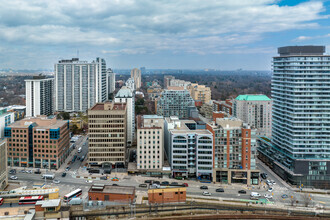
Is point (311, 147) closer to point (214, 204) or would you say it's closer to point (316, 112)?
point (316, 112)

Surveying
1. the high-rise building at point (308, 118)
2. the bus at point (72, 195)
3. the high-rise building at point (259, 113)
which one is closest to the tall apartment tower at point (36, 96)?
the bus at point (72, 195)

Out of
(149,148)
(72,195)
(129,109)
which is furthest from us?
(129,109)

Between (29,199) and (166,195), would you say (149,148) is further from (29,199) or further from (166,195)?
(29,199)

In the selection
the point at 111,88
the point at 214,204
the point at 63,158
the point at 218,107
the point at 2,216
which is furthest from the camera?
the point at 111,88

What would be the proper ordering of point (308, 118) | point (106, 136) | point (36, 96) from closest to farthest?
1. point (308, 118)
2. point (106, 136)
3. point (36, 96)

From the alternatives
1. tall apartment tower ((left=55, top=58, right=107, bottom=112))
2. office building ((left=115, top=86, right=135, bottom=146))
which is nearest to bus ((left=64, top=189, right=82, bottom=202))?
office building ((left=115, top=86, right=135, bottom=146))

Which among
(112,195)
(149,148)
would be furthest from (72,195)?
(149,148)

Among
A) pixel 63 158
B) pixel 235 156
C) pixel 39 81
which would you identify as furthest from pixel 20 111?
pixel 235 156
